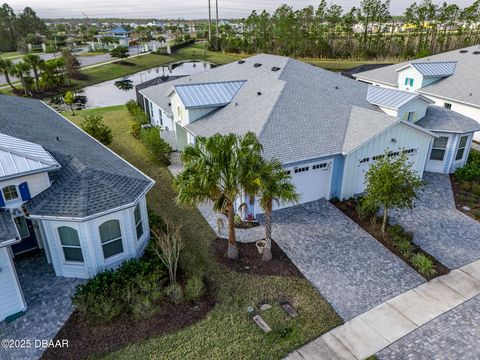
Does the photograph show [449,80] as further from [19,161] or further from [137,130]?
[19,161]

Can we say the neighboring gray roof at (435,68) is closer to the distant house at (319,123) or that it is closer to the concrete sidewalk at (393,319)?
the distant house at (319,123)

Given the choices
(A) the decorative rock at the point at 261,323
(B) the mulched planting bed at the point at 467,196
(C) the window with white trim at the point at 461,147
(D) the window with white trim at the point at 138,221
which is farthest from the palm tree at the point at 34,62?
(B) the mulched planting bed at the point at 467,196

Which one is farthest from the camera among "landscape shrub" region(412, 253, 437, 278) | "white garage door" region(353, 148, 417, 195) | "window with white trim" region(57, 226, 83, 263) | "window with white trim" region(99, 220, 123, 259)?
"white garage door" region(353, 148, 417, 195)

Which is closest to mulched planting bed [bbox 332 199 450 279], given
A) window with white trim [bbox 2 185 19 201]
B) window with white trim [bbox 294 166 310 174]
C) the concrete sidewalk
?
the concrete sidewalk

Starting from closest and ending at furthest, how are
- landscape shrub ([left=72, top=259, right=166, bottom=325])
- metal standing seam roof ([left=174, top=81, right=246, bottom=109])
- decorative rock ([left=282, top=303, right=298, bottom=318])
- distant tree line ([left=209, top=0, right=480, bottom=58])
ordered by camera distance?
landscape shrub ([left=72, top=259, right=166, bottom=325])
decorative rock ([left=282, top=303, right=298, bottom=318])
metal standing seam roof ([left=174, top=81, right=246, bottom=109])
distant tree line ([left=209, top=0, right=480, bottom=58])

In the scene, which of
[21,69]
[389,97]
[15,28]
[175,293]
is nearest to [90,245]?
[175,293]

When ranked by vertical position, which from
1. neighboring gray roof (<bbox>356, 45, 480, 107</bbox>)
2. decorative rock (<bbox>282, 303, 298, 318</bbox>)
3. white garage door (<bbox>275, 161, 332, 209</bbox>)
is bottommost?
decorative rock (<bbox>282, 303, 298, 318</bbox>)

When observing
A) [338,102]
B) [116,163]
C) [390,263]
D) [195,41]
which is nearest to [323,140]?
[338,102]

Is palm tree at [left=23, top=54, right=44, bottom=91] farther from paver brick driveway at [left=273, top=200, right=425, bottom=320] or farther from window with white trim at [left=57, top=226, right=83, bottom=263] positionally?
paver brick driveway at [left=273, top=200, right=425, bottom=320]
